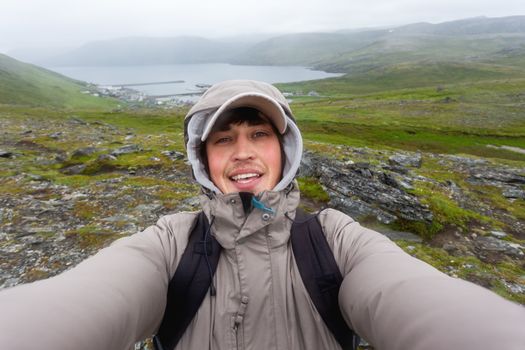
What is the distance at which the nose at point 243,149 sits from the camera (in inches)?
149

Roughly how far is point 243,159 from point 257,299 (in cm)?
171

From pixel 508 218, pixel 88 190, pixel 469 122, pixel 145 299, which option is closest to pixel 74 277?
pixel 145 299

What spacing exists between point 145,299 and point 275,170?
7.23ft

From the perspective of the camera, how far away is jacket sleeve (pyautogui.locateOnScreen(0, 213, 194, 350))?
5.93ft

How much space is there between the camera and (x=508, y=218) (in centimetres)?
1641

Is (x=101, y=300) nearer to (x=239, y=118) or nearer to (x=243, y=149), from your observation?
(x=243, y=149)

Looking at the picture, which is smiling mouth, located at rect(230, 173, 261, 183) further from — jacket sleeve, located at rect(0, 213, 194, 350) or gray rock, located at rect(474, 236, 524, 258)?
gray rock, located at rect(474, 236, 524, 258)

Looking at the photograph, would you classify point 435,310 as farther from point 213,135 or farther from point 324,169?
point 324,169

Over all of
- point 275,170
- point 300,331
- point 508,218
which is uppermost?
point 275,170

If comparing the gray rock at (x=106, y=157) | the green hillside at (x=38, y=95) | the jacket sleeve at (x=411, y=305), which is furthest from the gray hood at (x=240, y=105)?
the green hillside at (x=38, y=95)

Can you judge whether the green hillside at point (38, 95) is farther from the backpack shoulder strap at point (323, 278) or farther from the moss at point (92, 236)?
the backpack shoulder strap at point (323, 278)

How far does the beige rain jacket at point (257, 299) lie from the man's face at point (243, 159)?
43cm

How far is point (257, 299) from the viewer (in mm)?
2971

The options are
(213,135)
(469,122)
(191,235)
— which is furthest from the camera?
(469,122)
